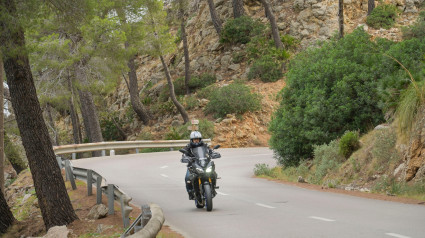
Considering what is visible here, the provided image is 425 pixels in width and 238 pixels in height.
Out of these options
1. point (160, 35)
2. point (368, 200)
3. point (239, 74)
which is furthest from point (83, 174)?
point (239, 74)

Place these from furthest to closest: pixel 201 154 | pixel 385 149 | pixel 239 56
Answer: pixel 239 56
pixel 385 149
pixel 201 154

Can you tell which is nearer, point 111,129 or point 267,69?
point 267,69

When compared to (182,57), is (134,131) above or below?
below

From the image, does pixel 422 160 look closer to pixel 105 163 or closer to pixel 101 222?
pixel 101 222

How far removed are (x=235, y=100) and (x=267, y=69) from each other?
15.6ft

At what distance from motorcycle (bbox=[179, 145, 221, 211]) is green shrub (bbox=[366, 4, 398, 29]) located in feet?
103

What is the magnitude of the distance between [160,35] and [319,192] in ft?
83.0

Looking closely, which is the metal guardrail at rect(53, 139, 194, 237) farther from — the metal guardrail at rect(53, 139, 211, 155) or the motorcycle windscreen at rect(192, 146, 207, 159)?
the motorcycle windscreen at rect(192, 146, 207, 159)

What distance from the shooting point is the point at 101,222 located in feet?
40.9

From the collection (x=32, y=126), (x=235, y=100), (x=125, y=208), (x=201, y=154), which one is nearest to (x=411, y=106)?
(x=201, y=154)

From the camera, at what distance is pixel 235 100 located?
38.0 metres

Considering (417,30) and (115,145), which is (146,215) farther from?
(115,145)

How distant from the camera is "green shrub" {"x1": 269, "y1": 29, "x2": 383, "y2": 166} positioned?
19.3 meters

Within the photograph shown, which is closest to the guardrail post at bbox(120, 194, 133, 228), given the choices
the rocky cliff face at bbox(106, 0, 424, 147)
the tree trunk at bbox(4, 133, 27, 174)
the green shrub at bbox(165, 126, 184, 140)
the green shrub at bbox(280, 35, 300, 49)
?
the tree trunk at bbox(4, 133, 27, 174)
